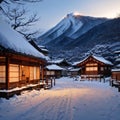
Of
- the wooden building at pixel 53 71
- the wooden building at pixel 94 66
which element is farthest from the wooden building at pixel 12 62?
the wooden building at pixel 53 71

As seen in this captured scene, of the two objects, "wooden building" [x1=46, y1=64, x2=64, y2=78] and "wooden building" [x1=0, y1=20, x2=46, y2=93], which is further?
"wooden building" [x1=46, y1=64, x2=64, y2=78]

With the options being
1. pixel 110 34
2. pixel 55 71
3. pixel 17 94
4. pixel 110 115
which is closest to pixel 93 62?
pixel 55 71

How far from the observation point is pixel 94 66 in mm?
68750

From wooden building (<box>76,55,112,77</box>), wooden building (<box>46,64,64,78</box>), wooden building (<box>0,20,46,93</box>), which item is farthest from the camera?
wooden building (<box>46,64,64,78</box>)

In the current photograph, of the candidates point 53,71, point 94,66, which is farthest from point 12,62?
point 53,71

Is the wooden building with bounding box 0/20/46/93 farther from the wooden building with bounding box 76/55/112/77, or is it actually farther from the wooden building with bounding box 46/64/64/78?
the wooden building with bounding box 46/64/64/78

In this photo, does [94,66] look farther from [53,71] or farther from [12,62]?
[12,62]

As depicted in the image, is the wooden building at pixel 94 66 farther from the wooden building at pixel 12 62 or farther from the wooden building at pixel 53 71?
the wooden building at pixel 12 62

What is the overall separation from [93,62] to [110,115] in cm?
5706

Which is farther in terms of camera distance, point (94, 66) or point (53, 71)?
point (53, 71)

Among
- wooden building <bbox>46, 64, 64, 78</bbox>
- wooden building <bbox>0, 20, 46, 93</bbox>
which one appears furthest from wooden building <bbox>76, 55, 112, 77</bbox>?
wooden building <bbox>0, 20, 46, 93</bbox>

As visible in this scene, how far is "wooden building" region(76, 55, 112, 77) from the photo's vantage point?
222 feet

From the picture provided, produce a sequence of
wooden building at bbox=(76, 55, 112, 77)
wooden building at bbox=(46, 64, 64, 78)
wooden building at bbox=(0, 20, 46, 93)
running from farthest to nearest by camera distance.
A: wooden building at bbox=(46, 64, 64, 78)
wooden building at bbox=(76, 55, 112, 77)
wooden building at bbox=(0, 20, 46, 93)

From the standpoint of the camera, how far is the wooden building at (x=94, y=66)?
2660 inches
